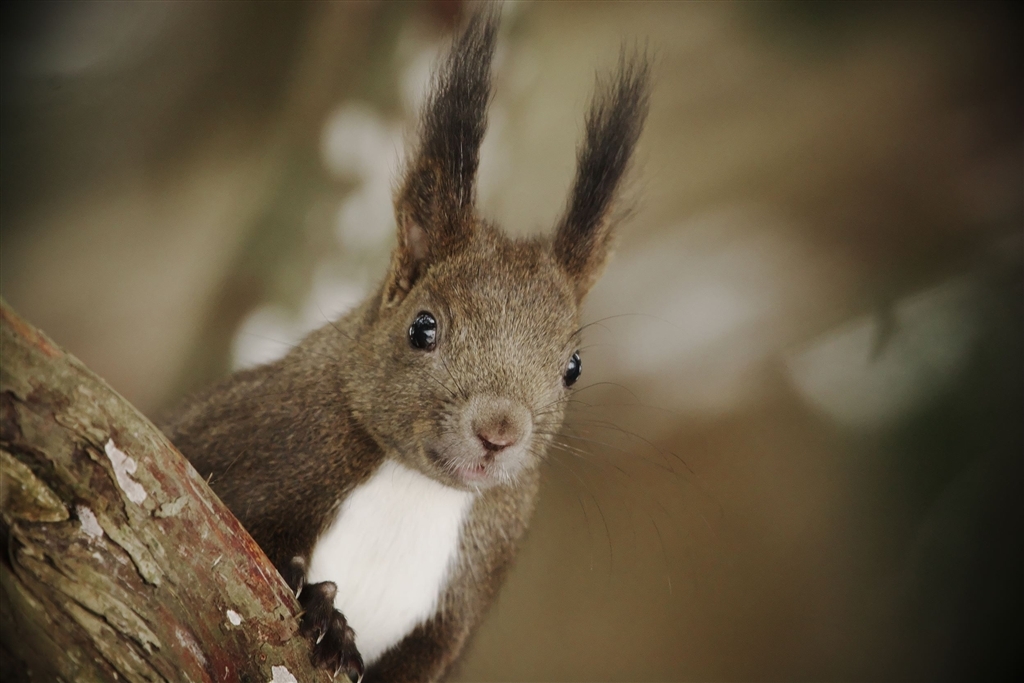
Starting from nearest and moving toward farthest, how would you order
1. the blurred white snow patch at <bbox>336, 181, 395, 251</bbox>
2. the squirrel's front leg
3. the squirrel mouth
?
the squirrel mouth < the squirrel's front leg < the blurred white snow patch at <bbox>336, 181, 395, 251</bbox>

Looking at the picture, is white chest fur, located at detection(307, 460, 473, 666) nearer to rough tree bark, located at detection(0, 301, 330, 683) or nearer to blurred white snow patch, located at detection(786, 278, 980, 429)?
rough tree bark, located at detection(0, 301, 330, 683)

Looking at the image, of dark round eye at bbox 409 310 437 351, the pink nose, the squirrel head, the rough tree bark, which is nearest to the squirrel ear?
the squirrel head

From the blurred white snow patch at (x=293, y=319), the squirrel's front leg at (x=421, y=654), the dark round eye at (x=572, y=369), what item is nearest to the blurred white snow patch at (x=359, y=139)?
the blurred white snow patch at (x=293, y=319)

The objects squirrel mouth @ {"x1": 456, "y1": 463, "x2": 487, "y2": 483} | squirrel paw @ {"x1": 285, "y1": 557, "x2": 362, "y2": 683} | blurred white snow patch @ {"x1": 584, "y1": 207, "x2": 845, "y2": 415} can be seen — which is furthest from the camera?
blurred white snow patch @ {"x1": 584, "y1": 207, "x2": 845, "y2": 415}

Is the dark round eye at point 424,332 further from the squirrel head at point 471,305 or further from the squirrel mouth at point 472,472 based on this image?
the squirrel mouth at point 472,472

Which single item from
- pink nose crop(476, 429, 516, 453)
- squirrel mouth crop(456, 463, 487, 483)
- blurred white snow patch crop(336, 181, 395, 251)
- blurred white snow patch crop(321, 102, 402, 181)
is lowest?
squirrel mouth crop(456, 463, 487, 483)

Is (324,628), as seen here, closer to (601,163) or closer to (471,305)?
(471,305)
